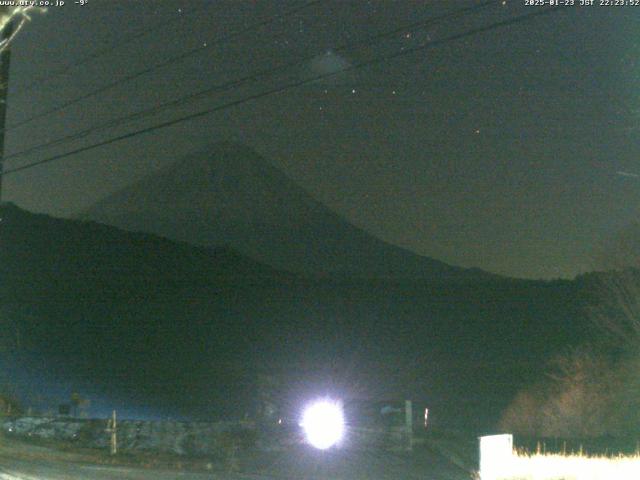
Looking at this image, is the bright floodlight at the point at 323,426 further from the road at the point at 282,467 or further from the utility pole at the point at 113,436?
the utility pole at the point at 113,436

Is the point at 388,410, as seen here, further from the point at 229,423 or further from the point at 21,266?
the point at 21,266

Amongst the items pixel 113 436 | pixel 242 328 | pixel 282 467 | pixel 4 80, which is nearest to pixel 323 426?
pixel 282 467

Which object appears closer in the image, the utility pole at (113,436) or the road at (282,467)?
the road at (282,467)

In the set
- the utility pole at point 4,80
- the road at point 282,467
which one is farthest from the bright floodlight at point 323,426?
the utility pole at point 4,80

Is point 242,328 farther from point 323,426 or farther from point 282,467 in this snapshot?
point 282,467

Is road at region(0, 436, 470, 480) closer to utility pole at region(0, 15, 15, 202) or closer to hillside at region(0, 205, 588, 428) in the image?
utility pole at region(0, 15, 15, 202)

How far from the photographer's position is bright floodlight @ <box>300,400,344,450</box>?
22.7 m

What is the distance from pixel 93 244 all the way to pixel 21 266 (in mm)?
20592

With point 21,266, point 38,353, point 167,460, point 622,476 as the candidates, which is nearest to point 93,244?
point 21,266

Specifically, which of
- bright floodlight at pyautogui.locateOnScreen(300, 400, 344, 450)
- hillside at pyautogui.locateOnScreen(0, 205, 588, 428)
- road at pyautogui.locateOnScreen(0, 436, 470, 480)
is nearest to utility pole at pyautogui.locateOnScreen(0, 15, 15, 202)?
road at pyautogui.locateOnScreen(0, 436, 470, 480)

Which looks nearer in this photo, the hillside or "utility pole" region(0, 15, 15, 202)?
"utility pole" region(0, 15, 15, 202)

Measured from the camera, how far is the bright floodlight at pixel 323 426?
22672 mm

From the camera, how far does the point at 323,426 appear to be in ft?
77.0

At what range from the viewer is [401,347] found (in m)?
83.3
